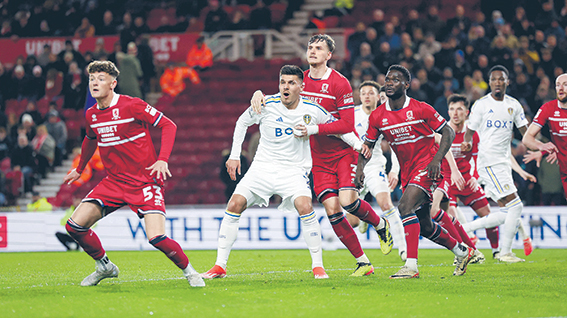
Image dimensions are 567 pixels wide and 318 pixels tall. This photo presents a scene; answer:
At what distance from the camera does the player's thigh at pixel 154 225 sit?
6652 mm

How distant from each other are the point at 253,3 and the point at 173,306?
17.4 meters

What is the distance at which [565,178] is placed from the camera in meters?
8.77

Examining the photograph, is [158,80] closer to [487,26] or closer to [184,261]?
[487,26]

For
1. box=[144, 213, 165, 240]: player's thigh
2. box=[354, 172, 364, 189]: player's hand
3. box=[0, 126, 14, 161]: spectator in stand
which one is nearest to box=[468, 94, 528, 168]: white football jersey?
box=[354, 172, 364, 189]: player's hand

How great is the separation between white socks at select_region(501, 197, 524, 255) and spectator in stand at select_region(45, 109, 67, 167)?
12.0 metres

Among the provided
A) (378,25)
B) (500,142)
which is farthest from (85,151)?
(378,25)

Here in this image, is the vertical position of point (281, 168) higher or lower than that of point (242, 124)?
lower

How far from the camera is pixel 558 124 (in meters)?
8.82

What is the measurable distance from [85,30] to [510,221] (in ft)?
51.9

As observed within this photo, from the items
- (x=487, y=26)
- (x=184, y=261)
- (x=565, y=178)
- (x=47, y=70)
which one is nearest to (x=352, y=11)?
(x=487, y=26)

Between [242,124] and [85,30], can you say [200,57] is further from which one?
[242,124]

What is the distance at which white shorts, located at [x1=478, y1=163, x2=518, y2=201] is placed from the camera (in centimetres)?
1025

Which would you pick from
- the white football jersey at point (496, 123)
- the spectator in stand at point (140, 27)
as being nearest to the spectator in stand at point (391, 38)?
the spectator in stand at point (140, 27)

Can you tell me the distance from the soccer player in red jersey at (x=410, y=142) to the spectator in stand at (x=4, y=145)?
12817mm
